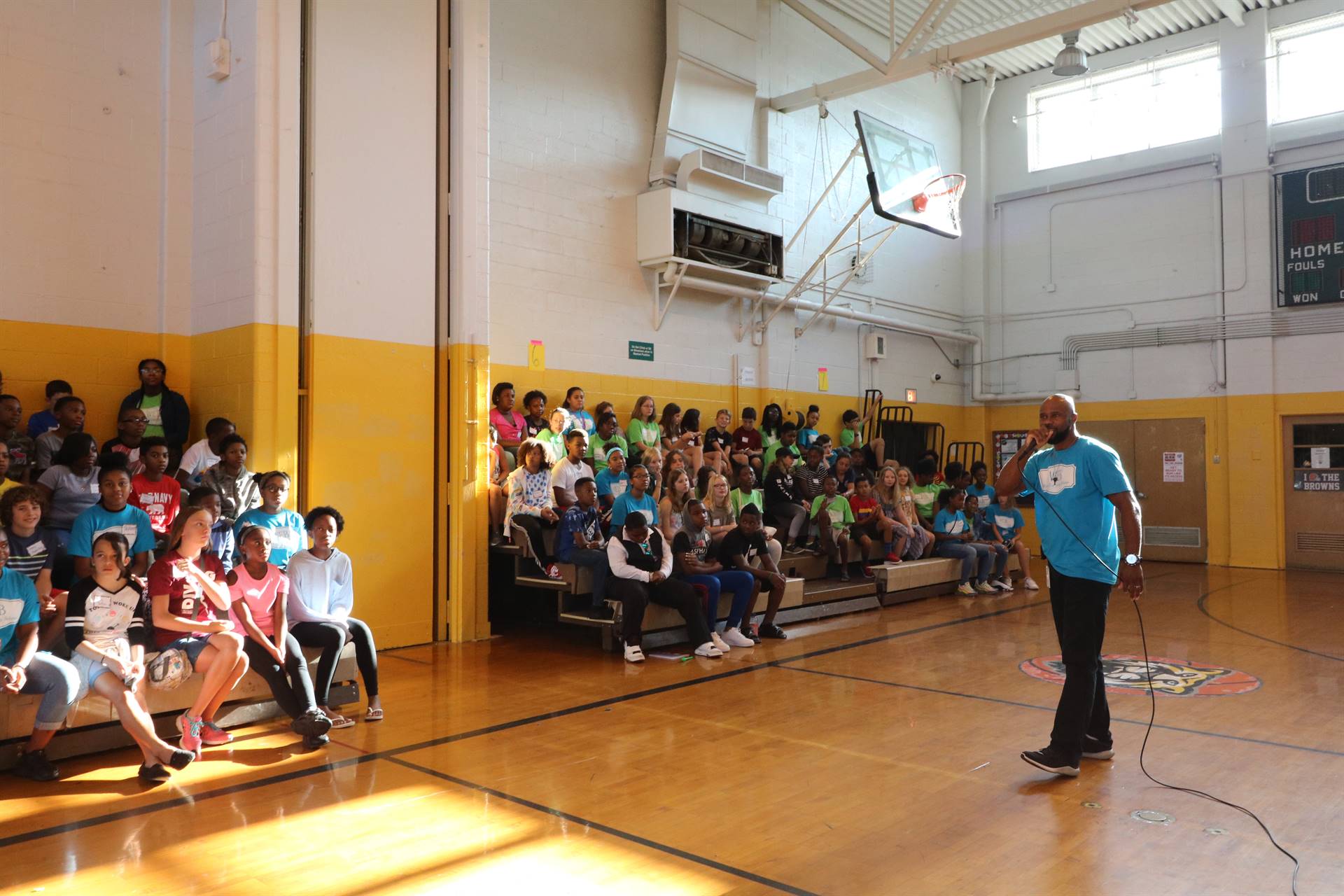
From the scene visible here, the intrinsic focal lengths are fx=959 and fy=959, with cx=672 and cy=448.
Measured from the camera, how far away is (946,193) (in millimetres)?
11031

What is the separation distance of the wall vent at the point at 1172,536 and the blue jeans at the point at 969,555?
14.0 ft

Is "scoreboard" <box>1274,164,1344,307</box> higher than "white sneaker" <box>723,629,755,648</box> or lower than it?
higher

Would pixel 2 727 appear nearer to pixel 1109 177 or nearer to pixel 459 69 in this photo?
pixel 459 69

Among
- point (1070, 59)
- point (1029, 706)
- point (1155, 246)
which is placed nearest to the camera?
point (1029, 706)

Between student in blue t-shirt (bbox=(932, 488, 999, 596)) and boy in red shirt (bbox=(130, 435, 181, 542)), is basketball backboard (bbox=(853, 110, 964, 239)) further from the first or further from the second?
boy in red shirt (bbox=(130, 435, 181, 542))

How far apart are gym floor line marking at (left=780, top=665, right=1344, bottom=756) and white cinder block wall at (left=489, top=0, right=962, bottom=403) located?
4.22 metres

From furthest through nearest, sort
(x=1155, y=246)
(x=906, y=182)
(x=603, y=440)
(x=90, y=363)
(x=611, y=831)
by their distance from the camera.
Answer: (x=1155, y=246) → (x=906, y=182) → (x=603, y=440) → (x=90, y=363) → (x=611, y=831)

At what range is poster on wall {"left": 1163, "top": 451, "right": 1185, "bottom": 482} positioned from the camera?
12.8 meters

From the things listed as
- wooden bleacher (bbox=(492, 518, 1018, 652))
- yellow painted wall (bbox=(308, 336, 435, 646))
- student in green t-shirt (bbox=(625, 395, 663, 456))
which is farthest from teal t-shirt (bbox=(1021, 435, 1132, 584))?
student in green t-shirt (bbox=(625, 395, 663, 456))

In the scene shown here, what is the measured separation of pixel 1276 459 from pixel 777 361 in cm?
645

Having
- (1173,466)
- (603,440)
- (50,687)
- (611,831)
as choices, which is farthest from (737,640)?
(1173,466)

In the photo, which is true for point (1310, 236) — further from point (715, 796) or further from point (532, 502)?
point (715, 796)

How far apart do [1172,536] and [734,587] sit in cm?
861

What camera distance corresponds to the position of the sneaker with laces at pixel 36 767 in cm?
392
